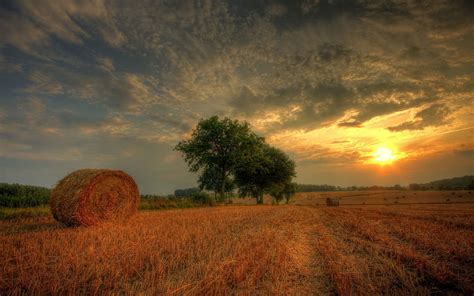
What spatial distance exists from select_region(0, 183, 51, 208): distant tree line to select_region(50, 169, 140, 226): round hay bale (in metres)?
5.75

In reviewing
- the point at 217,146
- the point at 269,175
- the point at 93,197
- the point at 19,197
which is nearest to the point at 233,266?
the point at 93,197

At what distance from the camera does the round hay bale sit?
353 inches

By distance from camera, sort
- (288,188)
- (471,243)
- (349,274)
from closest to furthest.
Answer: (349,274)
(471,243)
(288,188)

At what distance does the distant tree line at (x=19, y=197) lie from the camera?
12.8m

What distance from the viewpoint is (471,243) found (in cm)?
562

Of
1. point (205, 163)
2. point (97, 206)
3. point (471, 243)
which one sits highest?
point (205, 163)

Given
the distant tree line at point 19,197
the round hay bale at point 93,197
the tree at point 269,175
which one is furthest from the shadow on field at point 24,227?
the tree at point 269,175

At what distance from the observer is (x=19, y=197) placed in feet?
44.3

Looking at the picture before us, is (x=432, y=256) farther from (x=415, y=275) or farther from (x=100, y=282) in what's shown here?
(x=100, y=282)

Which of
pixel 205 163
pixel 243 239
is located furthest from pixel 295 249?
pixel 205 163

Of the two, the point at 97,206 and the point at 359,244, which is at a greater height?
the point at 97,206

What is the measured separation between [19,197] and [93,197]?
7596mm

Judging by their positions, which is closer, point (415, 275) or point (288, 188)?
point (415, 275)

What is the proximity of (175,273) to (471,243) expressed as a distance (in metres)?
6.83
